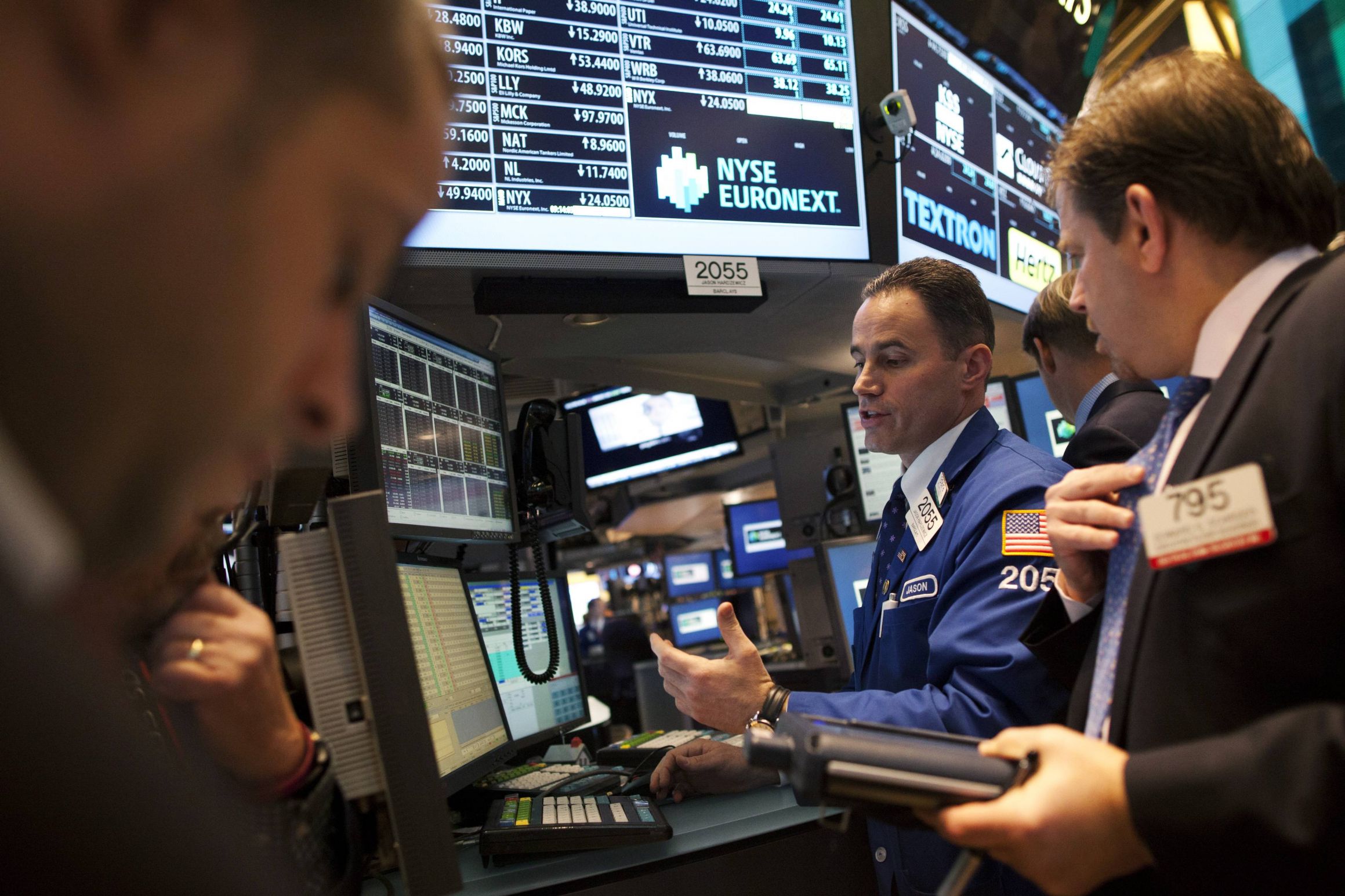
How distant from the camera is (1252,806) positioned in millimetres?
627

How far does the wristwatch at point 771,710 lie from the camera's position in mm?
1459

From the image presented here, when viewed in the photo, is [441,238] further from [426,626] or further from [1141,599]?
[1141,599]

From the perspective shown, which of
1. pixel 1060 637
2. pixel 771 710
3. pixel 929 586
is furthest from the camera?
pixel 929 586

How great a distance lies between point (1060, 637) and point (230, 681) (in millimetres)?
918

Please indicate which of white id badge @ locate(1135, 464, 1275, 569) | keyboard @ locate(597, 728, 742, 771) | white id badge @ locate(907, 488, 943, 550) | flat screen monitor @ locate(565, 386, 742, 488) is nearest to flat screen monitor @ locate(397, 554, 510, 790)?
keyboard @ locate(597, 728, 742, 771)

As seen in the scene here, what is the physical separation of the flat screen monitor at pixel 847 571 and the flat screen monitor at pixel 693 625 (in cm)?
404

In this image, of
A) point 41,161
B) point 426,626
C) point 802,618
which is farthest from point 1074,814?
point 802,618

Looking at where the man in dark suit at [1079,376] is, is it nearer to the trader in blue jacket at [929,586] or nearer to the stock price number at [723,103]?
the trader in blue jacket at [929,586]

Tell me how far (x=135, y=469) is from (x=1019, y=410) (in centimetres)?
338

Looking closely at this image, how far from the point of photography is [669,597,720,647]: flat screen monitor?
7.20 meters

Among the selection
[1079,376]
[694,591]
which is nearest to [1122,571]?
[1079,376]

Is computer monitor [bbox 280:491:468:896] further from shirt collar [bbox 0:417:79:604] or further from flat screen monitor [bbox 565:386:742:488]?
flat screen monitor [bbox 565:386:742:488]

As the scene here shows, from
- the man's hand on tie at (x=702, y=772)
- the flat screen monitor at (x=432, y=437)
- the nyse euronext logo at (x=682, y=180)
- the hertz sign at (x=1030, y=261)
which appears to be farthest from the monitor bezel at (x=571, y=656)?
the hertz sign at (x=1030, y=261)

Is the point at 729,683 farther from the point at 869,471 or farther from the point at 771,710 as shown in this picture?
the point at 869,471
